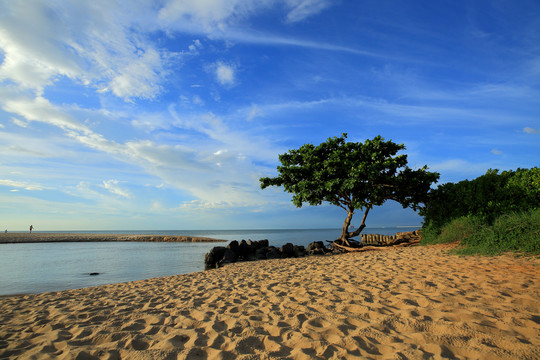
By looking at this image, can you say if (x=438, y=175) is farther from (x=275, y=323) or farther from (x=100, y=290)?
(x=100, y=290)

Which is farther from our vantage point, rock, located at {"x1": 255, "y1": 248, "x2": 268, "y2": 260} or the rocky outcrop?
rock, located at {"x1": 255, "y1": 248, "x2": 268, "y2": 260}

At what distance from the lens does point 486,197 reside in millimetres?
12914

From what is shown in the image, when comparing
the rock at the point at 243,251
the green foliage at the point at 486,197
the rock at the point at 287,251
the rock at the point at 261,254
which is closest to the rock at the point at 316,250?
the rock at the point at 287,251

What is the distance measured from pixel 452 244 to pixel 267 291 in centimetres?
1063

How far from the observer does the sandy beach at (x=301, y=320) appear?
129 inches

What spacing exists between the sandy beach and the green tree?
775 cm

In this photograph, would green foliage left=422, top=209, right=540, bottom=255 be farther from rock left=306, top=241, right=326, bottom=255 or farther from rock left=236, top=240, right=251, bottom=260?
A: rock left=236, top=240, right=251, bottom=260

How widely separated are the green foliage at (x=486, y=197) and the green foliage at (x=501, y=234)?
0.70 metres

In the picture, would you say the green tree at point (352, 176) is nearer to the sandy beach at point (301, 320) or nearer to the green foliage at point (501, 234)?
the green foliage at point (501, 234)

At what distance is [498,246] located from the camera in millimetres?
9906

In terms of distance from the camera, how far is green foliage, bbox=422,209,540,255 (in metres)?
9.25

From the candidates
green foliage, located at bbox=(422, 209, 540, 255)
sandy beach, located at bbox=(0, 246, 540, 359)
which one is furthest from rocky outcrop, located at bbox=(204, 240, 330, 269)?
sandy beach, located at bbox=(0, 246, 540, 359)

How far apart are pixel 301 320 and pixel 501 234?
1021cm

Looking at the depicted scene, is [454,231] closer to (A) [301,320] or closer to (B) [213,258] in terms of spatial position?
(A) [301,320]
